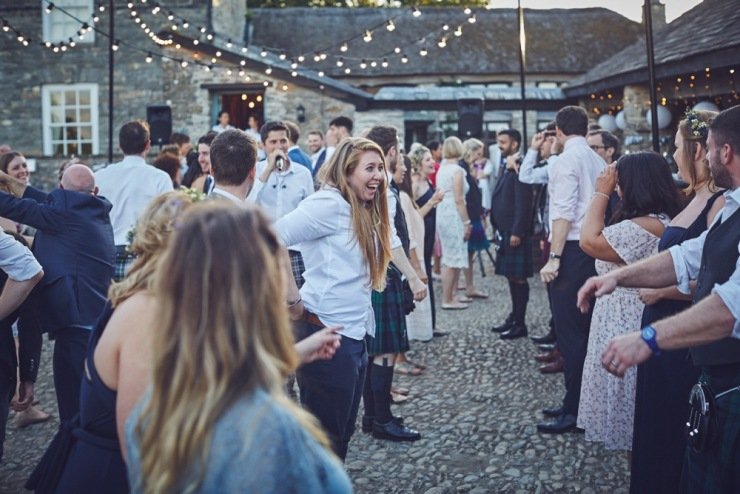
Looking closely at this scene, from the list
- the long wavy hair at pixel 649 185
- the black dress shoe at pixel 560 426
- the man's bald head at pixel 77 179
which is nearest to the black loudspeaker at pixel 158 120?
the man's bald head at pixel 77 179

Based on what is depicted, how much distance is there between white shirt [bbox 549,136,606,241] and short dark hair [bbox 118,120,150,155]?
3.11 metres

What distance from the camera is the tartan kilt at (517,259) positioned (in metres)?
7.80

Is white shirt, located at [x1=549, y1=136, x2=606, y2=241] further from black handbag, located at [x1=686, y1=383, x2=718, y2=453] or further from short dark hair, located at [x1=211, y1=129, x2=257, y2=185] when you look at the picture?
black handbag, located at [x1=686, y1=383, x2=718, y2=453]

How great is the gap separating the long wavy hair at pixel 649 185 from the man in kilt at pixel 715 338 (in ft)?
3.60

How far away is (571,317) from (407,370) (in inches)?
73.6

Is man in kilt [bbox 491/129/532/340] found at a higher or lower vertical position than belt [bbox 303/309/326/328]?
higher

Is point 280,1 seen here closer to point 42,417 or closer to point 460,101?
point 460,101

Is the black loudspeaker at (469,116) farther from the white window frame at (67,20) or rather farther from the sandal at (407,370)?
the white window frame at (67,20)

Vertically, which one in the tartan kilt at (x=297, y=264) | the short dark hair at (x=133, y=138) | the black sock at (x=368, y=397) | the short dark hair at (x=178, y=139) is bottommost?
the black sock at (x=368, y=397)

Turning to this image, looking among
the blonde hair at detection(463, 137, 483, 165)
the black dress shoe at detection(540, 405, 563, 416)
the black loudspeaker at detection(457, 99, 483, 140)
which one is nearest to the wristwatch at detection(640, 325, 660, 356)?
the black dress shoe at detection(540, 405, 563, 416)

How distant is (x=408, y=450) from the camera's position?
4863 millimetres

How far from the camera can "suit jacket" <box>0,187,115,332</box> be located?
4.54 metres

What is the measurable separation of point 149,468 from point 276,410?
30cm

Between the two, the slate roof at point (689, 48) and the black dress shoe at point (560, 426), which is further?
the slate roof at point (689, 48)
